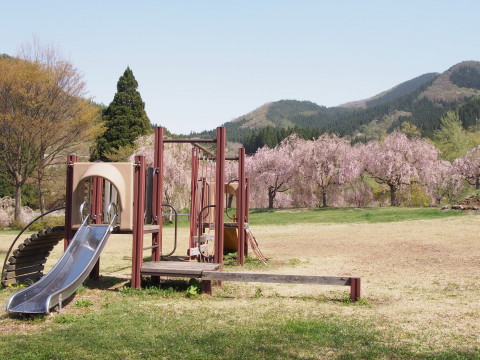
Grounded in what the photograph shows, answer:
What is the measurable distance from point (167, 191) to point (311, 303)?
940 inches

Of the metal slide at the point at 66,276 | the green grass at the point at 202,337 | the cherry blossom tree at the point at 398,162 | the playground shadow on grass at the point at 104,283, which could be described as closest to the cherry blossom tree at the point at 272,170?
the cherry blossom tree at the point at 398,162

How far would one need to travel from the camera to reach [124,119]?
41.6 meters

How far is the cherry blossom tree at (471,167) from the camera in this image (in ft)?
132

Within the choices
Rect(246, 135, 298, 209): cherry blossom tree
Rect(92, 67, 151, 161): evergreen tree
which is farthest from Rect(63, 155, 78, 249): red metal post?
Rect(92, 67, 151, 161): evergreen tree

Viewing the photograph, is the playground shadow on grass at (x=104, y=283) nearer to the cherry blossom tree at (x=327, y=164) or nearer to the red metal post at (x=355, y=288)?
the red metal post at (x=355, y=288)

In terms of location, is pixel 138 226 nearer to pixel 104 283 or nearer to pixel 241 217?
pixel 104 283

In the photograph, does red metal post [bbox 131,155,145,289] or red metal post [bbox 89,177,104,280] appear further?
red metal post [bbox 89,177,104,280]

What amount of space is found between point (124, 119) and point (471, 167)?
30448mm

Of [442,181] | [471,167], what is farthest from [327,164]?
[471,167]

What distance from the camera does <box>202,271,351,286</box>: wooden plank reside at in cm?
680

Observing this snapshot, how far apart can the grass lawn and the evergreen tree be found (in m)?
31.3

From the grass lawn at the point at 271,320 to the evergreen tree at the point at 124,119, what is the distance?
31268 millimetres

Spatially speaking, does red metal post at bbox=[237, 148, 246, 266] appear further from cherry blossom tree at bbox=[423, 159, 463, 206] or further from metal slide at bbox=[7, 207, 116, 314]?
cherry blossom tree at bbox=[423, 159, 463, 206]

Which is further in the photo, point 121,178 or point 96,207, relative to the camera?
point 96,207
